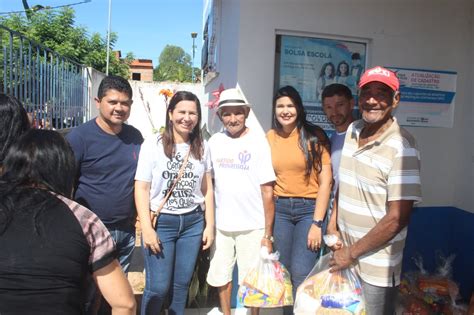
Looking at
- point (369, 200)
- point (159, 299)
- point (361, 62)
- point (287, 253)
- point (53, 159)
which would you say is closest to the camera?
point (53, 159)

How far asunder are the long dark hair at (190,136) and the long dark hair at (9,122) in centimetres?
90

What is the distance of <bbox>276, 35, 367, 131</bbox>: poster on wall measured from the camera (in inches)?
145

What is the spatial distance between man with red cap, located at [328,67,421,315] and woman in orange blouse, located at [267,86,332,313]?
49cm

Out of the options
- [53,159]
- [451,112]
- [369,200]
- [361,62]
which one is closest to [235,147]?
[369,200]

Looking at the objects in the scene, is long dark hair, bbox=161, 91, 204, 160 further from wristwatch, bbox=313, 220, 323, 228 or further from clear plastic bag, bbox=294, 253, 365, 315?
clear plastic bag, bbox=294, 253, 365, 315

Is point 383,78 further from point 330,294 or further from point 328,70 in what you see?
point 328,70

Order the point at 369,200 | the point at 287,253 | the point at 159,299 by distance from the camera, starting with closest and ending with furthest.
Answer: the point at 369,200
the point at 159,299
the point at 287,253

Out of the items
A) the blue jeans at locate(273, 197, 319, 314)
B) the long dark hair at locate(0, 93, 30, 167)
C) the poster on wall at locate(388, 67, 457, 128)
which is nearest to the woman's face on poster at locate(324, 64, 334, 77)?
the poster on wall at locate(388, 67, 457, 128)

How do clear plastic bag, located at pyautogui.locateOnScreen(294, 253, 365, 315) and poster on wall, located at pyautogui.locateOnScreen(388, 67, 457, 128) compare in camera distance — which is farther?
poster on wall, located at pyautogui.locateOnScreen(388, 67, 457, 128)

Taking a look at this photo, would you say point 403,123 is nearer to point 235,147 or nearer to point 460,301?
point 460,301

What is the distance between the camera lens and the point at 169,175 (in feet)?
8.35

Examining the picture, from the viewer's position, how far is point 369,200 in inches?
80.1

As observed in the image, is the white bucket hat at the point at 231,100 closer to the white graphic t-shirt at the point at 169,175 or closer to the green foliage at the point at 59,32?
the white graphic t-shirt at the point at 169,175

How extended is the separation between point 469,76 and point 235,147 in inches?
107
